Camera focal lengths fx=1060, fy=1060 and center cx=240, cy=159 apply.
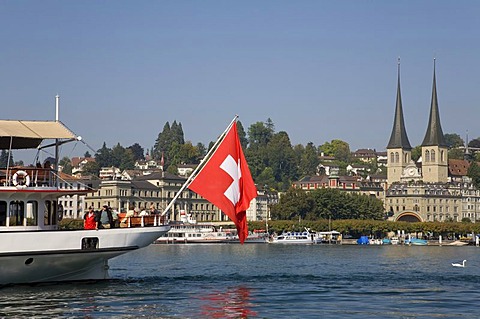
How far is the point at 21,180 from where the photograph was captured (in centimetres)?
3347

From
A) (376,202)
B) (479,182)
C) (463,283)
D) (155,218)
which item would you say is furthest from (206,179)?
(479,182)

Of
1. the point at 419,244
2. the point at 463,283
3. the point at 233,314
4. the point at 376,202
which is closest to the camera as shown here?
the point at 233,314

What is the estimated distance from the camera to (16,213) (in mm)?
33750

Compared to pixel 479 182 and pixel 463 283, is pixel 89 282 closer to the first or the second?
pixel 463 283

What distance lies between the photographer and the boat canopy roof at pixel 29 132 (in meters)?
33.5

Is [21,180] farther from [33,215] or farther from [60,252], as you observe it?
[60,252]

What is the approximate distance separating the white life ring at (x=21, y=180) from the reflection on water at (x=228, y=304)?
259 inches

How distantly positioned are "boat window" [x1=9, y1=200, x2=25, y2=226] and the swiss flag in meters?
5.40

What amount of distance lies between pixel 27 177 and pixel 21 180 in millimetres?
Answer: 414

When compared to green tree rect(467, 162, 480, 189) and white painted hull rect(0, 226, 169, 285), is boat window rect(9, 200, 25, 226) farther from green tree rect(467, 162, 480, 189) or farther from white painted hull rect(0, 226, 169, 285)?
green tree rect(467, 162, 480, 189)

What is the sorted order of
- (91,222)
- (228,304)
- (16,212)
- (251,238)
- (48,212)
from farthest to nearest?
(251,238)
(91,222)
(48,212)
(16,212)
(228,304)

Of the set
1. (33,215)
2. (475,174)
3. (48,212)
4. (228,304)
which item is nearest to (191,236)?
(475,174)

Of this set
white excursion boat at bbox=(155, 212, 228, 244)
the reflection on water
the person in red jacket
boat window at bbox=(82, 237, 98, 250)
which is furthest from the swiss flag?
white excursion boat at bbox=(155, 212, 228, 244)

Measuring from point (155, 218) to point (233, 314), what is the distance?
7.81 meters
